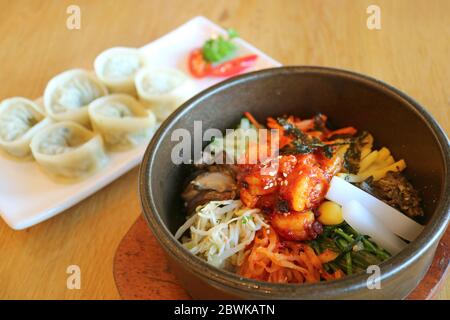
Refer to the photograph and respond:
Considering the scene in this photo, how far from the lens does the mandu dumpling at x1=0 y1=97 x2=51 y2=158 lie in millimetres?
1997

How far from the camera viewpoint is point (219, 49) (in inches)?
93.9

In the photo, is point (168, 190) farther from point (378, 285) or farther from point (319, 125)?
point (378, 285)

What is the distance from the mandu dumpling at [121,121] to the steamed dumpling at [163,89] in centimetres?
6

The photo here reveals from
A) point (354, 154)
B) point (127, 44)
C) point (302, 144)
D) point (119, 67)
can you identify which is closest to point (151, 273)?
point (302, 144)

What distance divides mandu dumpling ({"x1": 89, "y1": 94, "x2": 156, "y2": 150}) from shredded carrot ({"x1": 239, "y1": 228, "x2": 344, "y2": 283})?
0.93 m

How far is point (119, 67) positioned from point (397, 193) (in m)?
1.48

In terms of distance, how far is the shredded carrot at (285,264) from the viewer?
1.26 metres

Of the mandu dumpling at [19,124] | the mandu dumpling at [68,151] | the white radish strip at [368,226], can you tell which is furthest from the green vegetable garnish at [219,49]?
the white radish strip at [368,226]

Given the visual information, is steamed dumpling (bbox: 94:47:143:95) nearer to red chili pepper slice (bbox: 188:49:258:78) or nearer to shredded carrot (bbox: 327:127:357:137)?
red chili pepper slice (bbox: 188:49:258:78)

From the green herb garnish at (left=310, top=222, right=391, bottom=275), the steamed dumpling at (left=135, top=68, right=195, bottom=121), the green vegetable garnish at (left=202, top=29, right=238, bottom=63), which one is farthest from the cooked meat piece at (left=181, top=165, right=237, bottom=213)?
the green vegetable garnish at (left=202, top=29, right=238, bottom=63)

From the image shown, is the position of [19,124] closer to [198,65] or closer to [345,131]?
[198,65]

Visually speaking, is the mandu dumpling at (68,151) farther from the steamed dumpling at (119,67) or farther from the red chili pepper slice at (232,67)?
the red chili pepper slice at (232,67)

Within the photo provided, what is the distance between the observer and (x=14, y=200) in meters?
1.85

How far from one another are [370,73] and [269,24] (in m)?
0.66
